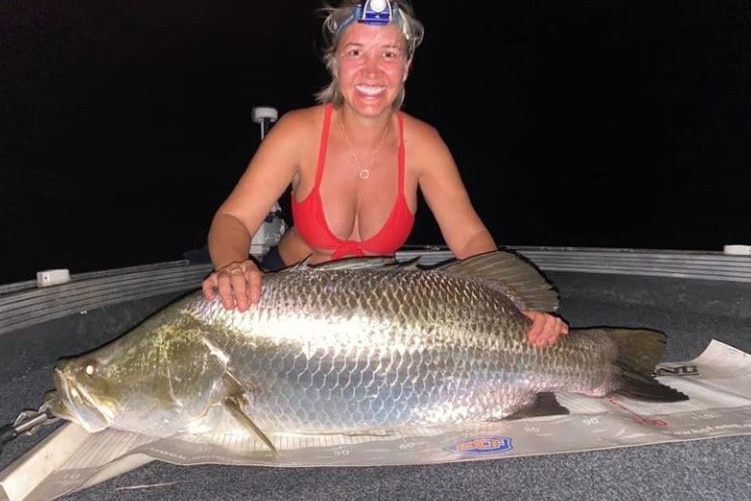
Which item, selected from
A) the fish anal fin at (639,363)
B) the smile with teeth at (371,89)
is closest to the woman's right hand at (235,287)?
the smile with teeth at (371,89)

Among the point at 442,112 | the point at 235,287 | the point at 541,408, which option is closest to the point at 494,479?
the point at 541,408

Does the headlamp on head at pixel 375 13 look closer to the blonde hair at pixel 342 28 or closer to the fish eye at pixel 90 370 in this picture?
the blonde hair at pixel 342 28

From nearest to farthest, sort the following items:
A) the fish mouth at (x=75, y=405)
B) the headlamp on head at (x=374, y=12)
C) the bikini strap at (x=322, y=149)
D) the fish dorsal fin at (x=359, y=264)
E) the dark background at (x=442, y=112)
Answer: the fish mouth at (x=75, y=405), the fish dorsal fin at (x=359, y=264), the headlamp on head at (x=374, y=12), the bikini strap at (x=322, y=149), the dark background at (x=442, y=112)

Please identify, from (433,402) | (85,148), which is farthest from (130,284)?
(85,148)

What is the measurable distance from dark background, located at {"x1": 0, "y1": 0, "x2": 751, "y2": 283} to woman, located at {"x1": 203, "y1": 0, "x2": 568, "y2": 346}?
8687mm

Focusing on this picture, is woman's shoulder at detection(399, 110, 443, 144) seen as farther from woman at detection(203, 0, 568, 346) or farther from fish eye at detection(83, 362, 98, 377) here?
fish eye at detection(83, 362, 98, 377)

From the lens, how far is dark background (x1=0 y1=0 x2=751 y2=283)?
1262 centimetres

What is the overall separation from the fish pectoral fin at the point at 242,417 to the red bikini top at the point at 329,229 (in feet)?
2.96

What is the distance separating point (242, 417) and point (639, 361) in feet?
3.53

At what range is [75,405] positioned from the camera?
1.47 m

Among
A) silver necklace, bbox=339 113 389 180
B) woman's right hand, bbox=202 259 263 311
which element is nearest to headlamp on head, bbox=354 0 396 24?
silver necklace, bbox=339 113 389 180

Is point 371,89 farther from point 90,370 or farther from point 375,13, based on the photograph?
point 90,370

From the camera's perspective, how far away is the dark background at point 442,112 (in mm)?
12625

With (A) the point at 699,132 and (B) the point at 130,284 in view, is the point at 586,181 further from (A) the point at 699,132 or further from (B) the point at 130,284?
(B) the point at 130,284
